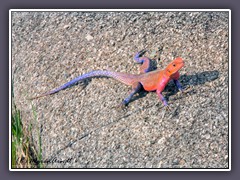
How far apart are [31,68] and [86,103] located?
3.40 ft

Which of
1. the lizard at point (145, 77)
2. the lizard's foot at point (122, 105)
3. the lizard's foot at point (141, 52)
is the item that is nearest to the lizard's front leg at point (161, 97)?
the lizard at point (145, 77)

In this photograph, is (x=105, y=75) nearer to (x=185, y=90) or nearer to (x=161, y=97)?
(x=161, y=97)

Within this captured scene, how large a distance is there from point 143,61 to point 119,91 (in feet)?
1.68

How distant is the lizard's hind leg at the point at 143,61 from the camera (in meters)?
6.75

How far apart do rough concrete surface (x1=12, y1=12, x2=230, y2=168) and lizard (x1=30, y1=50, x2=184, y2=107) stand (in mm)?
88

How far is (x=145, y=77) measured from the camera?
651cm

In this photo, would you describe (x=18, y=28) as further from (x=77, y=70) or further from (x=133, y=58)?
(x=133, y=58)

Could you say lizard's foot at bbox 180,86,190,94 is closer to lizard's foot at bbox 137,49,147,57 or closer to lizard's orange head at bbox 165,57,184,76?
lizard's orange head at bbox 165,57,184,76

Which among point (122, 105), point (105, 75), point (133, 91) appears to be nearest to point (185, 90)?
point (133, 91)

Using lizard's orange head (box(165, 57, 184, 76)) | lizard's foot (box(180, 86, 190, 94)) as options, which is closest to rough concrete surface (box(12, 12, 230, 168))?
lizard's foot (box(180, 86, 190, 94))

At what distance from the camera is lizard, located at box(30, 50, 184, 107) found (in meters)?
6.30

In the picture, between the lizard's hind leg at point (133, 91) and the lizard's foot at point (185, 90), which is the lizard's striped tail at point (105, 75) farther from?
the lizard's foot at point (185, 90)

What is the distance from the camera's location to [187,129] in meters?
6.14

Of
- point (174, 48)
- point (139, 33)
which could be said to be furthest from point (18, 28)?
point (174, 48)
